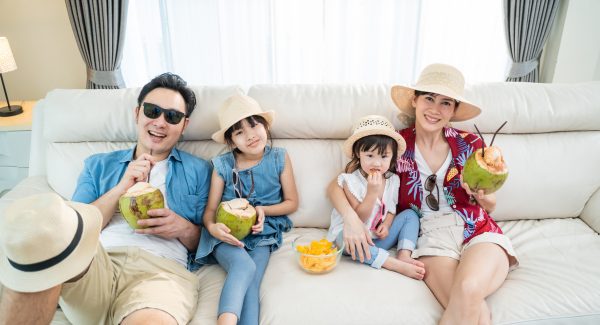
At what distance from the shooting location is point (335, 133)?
210 cm

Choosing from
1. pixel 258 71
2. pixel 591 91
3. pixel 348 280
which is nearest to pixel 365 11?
pixel 258 71

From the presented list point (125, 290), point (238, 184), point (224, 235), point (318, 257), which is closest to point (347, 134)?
point (238, 184)

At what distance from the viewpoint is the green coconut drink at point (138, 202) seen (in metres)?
1.52

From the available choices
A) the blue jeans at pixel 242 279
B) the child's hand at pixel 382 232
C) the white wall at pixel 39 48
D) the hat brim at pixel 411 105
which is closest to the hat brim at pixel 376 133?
the hat brim at pixel 411 105

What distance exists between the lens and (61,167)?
201cm

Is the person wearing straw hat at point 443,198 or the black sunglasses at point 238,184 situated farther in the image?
the black sunglasses at point 238,184

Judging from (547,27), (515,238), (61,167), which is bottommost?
(515,238)

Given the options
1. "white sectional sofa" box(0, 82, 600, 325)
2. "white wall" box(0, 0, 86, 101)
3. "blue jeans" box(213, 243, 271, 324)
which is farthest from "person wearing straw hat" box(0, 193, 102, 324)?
"white wall" box(0, 0, 86, 101)

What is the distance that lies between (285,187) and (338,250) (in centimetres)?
43

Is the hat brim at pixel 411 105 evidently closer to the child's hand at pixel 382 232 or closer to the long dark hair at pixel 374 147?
the long dark hair at pixel 374 147

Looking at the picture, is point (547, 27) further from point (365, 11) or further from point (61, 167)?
point (61, 167)

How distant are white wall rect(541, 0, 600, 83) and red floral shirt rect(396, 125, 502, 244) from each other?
1.89 metres

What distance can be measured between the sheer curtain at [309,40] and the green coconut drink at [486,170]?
192 centimetres

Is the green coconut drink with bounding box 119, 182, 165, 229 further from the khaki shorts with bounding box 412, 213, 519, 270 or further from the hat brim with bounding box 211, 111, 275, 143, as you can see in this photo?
the khaki shorts with bounding box 412, 213, 519, 270
